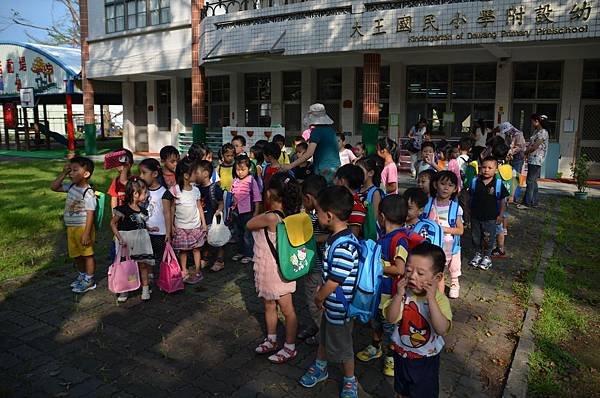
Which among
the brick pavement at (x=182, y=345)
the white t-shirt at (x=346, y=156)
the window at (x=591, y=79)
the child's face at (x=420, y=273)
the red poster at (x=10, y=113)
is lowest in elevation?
the brick pavement at (x=182, y=345)

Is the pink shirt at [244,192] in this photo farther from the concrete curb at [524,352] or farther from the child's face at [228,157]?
the concrete curb at [524,352]

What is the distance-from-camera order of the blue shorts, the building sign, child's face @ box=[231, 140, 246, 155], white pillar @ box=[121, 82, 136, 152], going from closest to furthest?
1. the blue shorts
2. child's face @ box=[231, 140, 246, 155]
3. the building sign
4. white pillar @ box=[121, 82, 136, 152]

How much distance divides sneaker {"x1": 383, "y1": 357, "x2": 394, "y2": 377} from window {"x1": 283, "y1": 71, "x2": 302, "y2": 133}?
14.1 metres

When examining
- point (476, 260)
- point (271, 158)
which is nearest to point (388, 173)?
point (271, 158)

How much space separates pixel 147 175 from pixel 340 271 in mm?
2705

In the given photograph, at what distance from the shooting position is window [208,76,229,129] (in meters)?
19.1

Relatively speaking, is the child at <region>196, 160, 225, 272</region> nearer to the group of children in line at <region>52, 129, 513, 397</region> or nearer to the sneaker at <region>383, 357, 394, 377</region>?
the group of children in line at <region>52, 129, 513, 397</region>

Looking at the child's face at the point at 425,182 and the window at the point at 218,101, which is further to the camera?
the window at the point at 218,101

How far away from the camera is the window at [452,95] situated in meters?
14.5

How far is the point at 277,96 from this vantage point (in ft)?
57.4

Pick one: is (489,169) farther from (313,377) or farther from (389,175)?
(313,377)

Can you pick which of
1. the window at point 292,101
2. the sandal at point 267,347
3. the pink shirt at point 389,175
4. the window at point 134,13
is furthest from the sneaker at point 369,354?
the window at point 134,13

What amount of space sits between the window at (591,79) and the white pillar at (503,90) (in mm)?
1816

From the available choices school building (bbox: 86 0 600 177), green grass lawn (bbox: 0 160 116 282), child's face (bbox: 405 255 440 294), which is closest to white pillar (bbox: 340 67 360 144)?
school building (bbox: 86 0 600 177)
